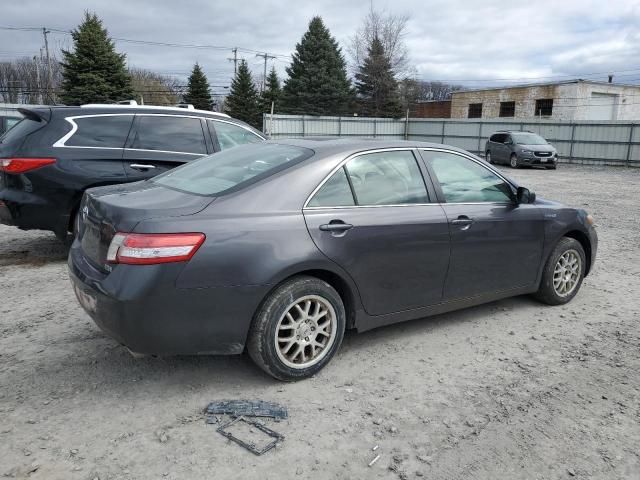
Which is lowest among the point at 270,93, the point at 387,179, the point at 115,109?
the point at 387,179

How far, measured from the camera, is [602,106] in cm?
3969

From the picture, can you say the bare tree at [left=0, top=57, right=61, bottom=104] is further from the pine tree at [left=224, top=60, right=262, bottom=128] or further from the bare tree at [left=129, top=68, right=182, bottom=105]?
the pine tree at [left=224, top=60, right=262, bottom=128]

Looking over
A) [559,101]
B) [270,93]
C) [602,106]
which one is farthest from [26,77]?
[602,106]

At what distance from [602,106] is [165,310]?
145ft

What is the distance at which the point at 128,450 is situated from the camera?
264 cm

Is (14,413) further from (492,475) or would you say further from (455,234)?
(455,234)

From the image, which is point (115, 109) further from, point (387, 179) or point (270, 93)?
point (270, 93)

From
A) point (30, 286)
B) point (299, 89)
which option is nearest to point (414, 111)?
point (299, 89)

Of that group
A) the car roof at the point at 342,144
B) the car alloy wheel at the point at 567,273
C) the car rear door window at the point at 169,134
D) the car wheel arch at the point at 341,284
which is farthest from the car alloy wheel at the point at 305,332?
the car rear door window at the point at 169,134

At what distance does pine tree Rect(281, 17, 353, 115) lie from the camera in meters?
43.2

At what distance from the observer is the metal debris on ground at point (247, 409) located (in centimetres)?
299

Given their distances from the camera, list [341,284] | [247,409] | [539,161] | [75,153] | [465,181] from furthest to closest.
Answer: [539,161] < [75,153] < [465,181] < [341,284] < [247,409]

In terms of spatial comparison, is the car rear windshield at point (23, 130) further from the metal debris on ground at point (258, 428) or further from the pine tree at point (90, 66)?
the pine tree at point (90, 66)

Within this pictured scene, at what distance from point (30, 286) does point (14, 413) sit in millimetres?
2553
